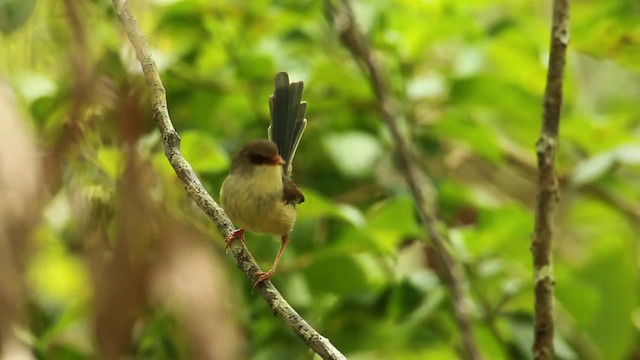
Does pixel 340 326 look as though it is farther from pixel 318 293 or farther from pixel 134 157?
pixel 134 157

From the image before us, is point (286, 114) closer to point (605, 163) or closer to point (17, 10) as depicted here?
point (17, 10)

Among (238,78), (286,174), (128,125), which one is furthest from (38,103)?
(128,125)

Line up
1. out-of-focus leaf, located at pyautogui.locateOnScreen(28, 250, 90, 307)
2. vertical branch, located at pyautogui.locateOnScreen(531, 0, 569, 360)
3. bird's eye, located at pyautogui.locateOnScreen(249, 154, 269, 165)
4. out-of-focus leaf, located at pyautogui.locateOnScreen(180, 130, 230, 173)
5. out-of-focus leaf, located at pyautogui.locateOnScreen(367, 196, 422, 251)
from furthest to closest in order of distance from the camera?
out-of-focus leaf, located at pyautogui.locateOnScreen(28, 250, 90, 307) → out-of-focus leaf, located at pyautogui.locateOnScreen(367, 196, 422, 251) → out-of-focus leaf, located at pyautogui.locateOnScreen(180, 130, 230, 173) → vertical branch, located at pyautogui.locateOnScreen(531, 0, 569, 360) → bird's eye, located at pyautogui.locateOnScreen(249, 154, 269, 165)

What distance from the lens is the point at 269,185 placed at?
6.48 feet

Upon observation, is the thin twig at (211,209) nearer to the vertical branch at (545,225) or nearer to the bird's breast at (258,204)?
the bird's breast at (258,204)

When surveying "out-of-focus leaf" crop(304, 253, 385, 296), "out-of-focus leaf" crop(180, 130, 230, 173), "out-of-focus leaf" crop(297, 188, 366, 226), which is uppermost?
"out-of-focus leaf" crop(180, 130, 230, 173)

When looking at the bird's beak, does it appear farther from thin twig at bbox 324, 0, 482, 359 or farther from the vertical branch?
the vertical branch

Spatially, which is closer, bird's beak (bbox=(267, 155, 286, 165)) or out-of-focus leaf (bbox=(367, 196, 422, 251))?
bird's beak (bbox=(267, 155, 286, 165))

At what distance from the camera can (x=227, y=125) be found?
3.17 meters

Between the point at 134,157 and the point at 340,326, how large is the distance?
2.04 metres

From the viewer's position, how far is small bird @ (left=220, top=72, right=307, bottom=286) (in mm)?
1900

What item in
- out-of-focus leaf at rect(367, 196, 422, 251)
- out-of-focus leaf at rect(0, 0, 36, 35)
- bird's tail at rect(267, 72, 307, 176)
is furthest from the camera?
out-of-focus leaf at rect(367, 196, 422, 251)

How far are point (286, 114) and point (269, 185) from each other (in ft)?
0.62

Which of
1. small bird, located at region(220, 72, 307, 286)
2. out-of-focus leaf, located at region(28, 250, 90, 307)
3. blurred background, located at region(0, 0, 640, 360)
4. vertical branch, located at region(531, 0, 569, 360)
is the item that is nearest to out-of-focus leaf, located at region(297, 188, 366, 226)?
blurred background, located at region(0, 0, 640, 360)
